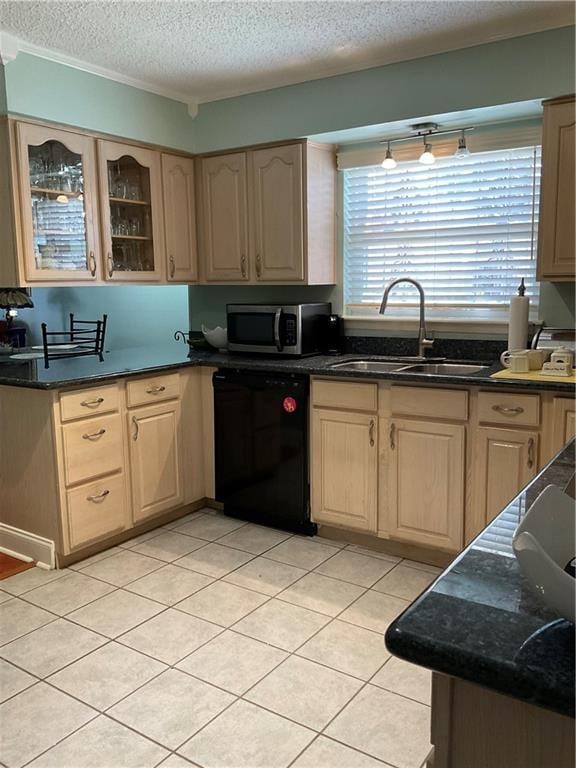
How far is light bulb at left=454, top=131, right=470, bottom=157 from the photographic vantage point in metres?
3.32

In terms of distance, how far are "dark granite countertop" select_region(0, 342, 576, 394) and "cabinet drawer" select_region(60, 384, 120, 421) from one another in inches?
2.1

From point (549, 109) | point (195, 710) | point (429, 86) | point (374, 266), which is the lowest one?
point (195, 710)

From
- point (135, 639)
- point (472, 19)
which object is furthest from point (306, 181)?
point (135, 639)

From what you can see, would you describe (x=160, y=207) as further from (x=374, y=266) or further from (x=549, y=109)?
(x=549, y=109)

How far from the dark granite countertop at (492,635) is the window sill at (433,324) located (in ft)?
8.36

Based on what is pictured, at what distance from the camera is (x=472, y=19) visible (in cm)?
281

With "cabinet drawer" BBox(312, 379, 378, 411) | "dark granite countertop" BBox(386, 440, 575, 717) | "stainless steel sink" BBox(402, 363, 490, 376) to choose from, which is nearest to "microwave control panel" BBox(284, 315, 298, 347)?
"cabinet drawer" BBox(312, 379, 378, 411)

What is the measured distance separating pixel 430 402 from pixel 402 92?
1.57 m

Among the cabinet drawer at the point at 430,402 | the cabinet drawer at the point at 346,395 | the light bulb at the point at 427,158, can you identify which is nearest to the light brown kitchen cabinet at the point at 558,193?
the light bulb at the point at 427,158

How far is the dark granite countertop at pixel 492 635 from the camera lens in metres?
0.76

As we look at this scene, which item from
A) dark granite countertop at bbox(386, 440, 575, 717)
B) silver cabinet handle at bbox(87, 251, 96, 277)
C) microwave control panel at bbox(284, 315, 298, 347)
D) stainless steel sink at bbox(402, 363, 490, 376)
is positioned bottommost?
dark granite countertop at bbox(386, 440, 575, 717)

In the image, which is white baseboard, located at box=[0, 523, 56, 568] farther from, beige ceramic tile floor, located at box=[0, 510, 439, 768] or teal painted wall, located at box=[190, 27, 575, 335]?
teal painted wall, located at box=[190, 27, 575, 335]

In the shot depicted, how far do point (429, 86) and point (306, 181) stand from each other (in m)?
0.81

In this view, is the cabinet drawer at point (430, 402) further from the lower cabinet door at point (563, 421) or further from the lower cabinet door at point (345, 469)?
the lower cabinet door at point (563, 421)
